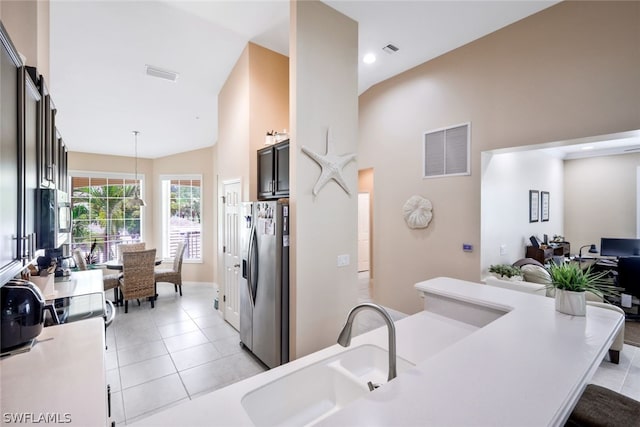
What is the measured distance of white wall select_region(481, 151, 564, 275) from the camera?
3693mm

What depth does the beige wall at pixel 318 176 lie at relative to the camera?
106 inches

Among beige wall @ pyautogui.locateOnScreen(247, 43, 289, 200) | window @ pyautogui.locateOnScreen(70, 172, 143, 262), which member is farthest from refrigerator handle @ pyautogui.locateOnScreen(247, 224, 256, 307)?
window @ pyautogui.locateOnScreen(70, 172, 143, 262)

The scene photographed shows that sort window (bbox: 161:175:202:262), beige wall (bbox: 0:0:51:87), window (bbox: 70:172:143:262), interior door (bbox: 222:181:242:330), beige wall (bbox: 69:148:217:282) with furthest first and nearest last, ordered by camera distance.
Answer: window (bbox: 161:175:202:262)
beige wall (bbox: 69:148:217:282)
window (bbox: 70:172:143:262)
interior door (bbox: 222:181:242:330)
beige wall (bbox: 0:0:51:87)

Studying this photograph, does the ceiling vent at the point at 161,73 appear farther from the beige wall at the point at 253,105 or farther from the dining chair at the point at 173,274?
the dining chair at the point at 173,274

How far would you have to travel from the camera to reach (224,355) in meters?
3.29

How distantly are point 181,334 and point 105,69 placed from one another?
11.7 ft

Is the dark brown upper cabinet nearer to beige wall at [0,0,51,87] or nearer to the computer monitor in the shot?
beige wall at [0,0,51,87]

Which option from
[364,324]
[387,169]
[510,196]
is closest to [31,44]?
[387,169]

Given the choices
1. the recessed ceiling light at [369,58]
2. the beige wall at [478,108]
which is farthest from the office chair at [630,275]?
the recessed ceiling light at [369,58]

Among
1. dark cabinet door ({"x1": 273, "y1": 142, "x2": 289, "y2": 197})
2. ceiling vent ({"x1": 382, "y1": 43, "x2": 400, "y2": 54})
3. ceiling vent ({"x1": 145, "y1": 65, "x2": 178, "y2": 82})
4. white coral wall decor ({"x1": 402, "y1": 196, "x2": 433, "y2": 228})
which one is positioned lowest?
white coral wall decor ({"x1": 402, "y1": 196, "x2": 433, "y2": 228})

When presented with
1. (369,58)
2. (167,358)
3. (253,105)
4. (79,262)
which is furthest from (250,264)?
(79,262)

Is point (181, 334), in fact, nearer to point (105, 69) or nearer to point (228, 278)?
point (228, 278)

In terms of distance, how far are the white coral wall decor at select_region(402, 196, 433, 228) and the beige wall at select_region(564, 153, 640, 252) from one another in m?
5.11

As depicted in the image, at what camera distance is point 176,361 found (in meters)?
3.17
